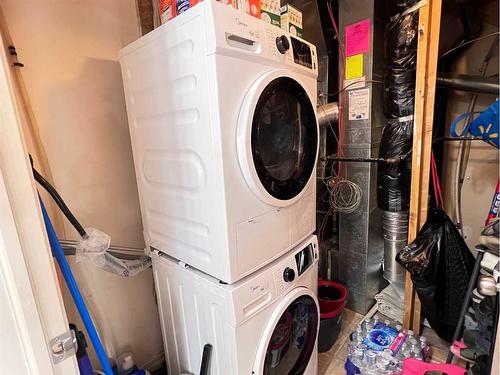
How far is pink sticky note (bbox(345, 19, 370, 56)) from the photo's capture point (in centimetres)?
169

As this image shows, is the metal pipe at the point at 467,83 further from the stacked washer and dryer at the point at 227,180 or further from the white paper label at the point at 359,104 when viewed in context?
the stacked washer and dryer at the point at 227,180

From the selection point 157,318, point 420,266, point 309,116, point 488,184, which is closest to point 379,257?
point 420,266

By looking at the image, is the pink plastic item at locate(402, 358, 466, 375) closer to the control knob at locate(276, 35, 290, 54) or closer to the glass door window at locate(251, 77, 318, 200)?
the glass door window at locate(251, 77, 318, 200)

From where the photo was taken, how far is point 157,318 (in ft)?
5.20

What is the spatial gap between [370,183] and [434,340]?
1.07 metres

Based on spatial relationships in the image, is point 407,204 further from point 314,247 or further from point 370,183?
point 314,247

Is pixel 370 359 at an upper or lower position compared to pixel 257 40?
lower

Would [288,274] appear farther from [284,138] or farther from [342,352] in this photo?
[342,352]

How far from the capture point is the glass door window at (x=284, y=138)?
941 mm

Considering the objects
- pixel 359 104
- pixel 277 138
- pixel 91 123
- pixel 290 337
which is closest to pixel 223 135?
pixel 277 138

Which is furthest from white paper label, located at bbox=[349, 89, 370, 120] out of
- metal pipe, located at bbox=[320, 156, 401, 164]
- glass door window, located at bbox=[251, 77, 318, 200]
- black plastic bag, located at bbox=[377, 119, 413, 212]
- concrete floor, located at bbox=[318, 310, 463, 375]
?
concrete floor, located at bbox=[318, 310, 463, 375]

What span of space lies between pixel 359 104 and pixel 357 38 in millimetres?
413

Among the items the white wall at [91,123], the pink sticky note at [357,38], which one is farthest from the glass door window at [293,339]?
the pink sticky note at [357,38]

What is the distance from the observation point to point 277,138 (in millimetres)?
1060
